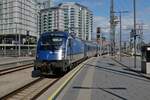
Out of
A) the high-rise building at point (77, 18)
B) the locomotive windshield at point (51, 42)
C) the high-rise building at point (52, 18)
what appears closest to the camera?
the locomotive windshield at point (51, 42)

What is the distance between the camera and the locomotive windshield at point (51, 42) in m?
23.7

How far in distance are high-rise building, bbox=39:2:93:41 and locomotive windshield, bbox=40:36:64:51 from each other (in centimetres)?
3871

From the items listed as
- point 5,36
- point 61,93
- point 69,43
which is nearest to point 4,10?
point 5,36

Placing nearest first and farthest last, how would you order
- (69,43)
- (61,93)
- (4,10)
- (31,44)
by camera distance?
(61,93) → (69,43) → (4,10) → (31,44)

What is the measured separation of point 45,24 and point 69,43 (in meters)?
52.9

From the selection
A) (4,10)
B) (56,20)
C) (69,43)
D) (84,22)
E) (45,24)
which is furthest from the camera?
(4,10)

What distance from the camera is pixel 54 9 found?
73.1 metres

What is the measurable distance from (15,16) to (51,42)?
95.0 m

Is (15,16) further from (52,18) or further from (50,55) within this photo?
(50,55)

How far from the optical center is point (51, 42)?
78.5ft

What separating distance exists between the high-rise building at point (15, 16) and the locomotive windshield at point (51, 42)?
91.5m

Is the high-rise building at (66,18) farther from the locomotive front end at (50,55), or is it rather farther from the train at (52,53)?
the locomotive front end at (50,55)

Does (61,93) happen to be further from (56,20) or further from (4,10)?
(4,10)

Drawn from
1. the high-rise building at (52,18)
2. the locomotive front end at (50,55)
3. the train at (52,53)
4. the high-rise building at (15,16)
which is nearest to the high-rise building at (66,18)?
the high-rise building at (52,18)
